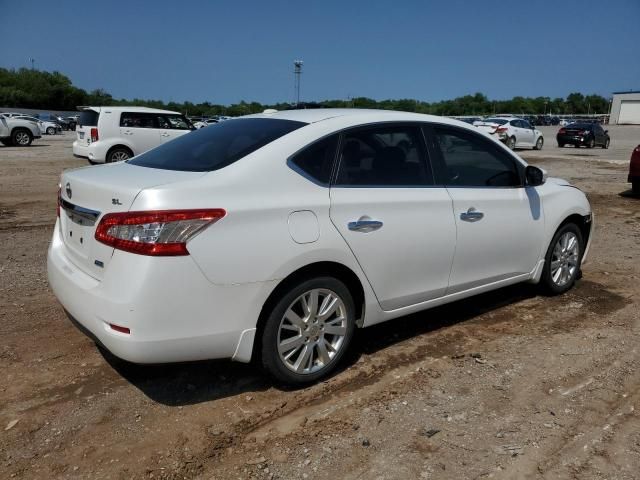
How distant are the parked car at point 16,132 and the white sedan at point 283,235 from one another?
2418cm

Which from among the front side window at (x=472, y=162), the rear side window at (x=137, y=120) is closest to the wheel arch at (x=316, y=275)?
the front side window at (x=472, y=162)

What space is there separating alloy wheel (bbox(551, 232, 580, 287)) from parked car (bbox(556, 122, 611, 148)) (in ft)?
91.0

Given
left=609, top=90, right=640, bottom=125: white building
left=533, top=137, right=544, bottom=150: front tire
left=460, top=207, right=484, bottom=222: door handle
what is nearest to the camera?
left=460, top=207, right=484, bottom=222: door handle

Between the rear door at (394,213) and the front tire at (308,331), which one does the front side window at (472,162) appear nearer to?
the rear door at (394,213)

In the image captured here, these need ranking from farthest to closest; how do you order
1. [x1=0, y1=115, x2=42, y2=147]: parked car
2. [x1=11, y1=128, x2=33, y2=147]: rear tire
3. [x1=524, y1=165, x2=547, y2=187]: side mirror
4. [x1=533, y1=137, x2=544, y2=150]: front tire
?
1. [x1=533, y1=137, x2=544, y2=150]: front tire
2. [x1=11, y1=128, x2=33, y2=147]: rear tire
3. [x1=0, y1=115, x2=42, y2=147]: parked car
4. [x1=524, y1=165, x2=547, y2=187]: side mirror

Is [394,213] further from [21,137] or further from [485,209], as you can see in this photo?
[21,137]

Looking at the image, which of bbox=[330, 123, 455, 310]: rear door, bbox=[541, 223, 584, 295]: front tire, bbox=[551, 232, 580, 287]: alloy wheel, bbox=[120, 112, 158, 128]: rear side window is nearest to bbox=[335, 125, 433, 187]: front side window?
bbox=[330, 123, 455, 310]: rear door

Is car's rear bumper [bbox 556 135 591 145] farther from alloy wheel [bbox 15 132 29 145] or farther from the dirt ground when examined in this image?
the dirt ground

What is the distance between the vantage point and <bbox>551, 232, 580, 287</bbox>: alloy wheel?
5.10 meters

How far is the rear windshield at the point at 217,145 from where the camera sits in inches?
130

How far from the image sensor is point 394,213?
357cm

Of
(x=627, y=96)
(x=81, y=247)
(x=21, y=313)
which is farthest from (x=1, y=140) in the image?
(x=627, y=96)

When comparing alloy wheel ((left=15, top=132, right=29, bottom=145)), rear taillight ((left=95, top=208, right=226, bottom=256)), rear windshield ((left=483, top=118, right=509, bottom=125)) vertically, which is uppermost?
rear taillight ((left=95, top=208, right=226, bottom=256))

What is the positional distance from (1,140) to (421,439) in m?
26.9
